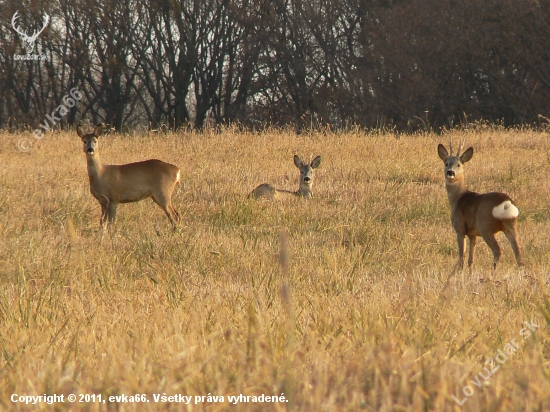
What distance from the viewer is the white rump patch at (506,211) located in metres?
6.49

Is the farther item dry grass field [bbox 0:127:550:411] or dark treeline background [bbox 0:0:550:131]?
dark treeline background [bbox 0:0:550:131]

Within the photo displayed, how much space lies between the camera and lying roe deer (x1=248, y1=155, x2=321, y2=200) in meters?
10.5

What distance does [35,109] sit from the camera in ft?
108

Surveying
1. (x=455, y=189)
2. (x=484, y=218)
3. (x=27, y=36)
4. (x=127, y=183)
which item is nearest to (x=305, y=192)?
(x=127, y=183)

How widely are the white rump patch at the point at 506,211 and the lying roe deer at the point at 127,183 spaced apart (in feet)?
13.1

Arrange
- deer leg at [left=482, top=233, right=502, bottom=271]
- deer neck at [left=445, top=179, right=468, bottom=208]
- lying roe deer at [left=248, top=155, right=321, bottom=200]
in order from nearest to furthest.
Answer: deer leg at [left=482, top=233, right=502, bottom=271] < deer neck at [left=445, top=179, right=468, bottom=208] < lying roe deer at [left=248, top=155, right=321, bottom=200]

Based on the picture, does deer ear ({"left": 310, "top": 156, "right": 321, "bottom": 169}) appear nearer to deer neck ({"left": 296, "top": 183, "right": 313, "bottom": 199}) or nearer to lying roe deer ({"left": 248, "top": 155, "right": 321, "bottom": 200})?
lying roe deer ({"left": 248, "top": 155, "right": 321, "bottom": 200})

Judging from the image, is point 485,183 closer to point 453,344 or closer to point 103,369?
point 453,344

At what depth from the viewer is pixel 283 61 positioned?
31.2 m

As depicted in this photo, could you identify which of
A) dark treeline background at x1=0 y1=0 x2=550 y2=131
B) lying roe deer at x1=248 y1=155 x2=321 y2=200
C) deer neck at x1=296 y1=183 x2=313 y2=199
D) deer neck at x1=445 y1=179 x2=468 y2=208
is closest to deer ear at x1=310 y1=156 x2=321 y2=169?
lying roe deer at x1=248 y1=155 x2=321 y2=200

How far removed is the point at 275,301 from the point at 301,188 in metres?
7.24

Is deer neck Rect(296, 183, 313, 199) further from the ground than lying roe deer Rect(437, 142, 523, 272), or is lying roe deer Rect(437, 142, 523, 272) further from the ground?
lying roe deer Rect(437, 142, 523, 272)

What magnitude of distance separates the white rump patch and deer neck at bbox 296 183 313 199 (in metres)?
4.60

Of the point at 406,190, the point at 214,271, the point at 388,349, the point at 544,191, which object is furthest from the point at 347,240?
the point at 388,349
